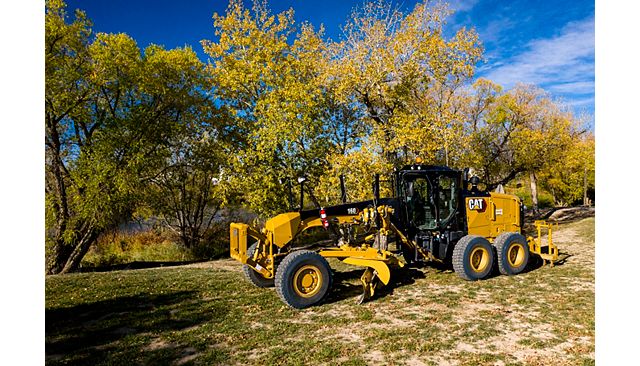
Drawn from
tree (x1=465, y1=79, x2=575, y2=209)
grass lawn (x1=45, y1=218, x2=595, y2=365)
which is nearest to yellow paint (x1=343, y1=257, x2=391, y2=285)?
grass lawn (x1=45, y1=218, x2=595, y2=365)

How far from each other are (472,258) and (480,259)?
243 millimetres

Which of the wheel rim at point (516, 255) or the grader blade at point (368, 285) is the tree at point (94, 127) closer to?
the grader blade at point (368, 285)

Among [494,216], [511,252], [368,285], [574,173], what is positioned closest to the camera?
[368,285]

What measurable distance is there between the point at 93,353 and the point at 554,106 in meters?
25.5

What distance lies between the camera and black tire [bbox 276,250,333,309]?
6.51 m

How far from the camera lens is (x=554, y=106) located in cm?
2362

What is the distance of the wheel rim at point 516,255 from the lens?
8.86 meters

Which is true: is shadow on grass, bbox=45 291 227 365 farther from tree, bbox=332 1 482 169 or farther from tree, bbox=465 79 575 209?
tree, bbox=465 79 575 209

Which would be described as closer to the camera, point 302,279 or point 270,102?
point 302,279

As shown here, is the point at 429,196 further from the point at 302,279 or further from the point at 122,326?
the point at 122,326

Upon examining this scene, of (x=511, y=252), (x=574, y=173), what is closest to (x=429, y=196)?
(x=511, y=252)

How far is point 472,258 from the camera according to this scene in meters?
8.38

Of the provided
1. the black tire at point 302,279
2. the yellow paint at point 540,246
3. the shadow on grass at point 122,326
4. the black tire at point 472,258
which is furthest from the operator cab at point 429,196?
the shadow on grass at point 122,326

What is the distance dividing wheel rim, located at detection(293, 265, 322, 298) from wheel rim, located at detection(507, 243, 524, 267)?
455 centimetres
